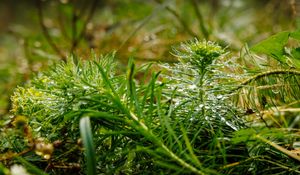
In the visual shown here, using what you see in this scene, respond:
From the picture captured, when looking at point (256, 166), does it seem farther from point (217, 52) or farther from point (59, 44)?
point (59, 44)

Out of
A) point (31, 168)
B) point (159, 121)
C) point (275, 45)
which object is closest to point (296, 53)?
point (275, 45)

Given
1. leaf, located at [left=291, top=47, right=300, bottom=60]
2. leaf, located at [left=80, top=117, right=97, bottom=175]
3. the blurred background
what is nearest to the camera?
leaf, located at [left=80, top=117, right=97, bottom=175]

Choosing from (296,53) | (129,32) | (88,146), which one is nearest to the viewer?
(88,146)

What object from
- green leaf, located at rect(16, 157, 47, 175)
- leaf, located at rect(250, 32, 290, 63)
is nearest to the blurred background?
leaf, located at rect(250, 32, 290, 63)

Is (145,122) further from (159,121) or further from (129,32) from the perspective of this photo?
(129,32)

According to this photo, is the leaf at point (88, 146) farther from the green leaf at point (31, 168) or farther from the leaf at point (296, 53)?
the leaf at point (296, 53)

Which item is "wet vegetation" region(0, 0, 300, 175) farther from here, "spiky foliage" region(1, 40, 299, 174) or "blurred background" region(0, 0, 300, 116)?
"blurred background" region(0, 0, 300, 116)

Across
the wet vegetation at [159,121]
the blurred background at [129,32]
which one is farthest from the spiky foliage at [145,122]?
the blurred background at [129,32]
